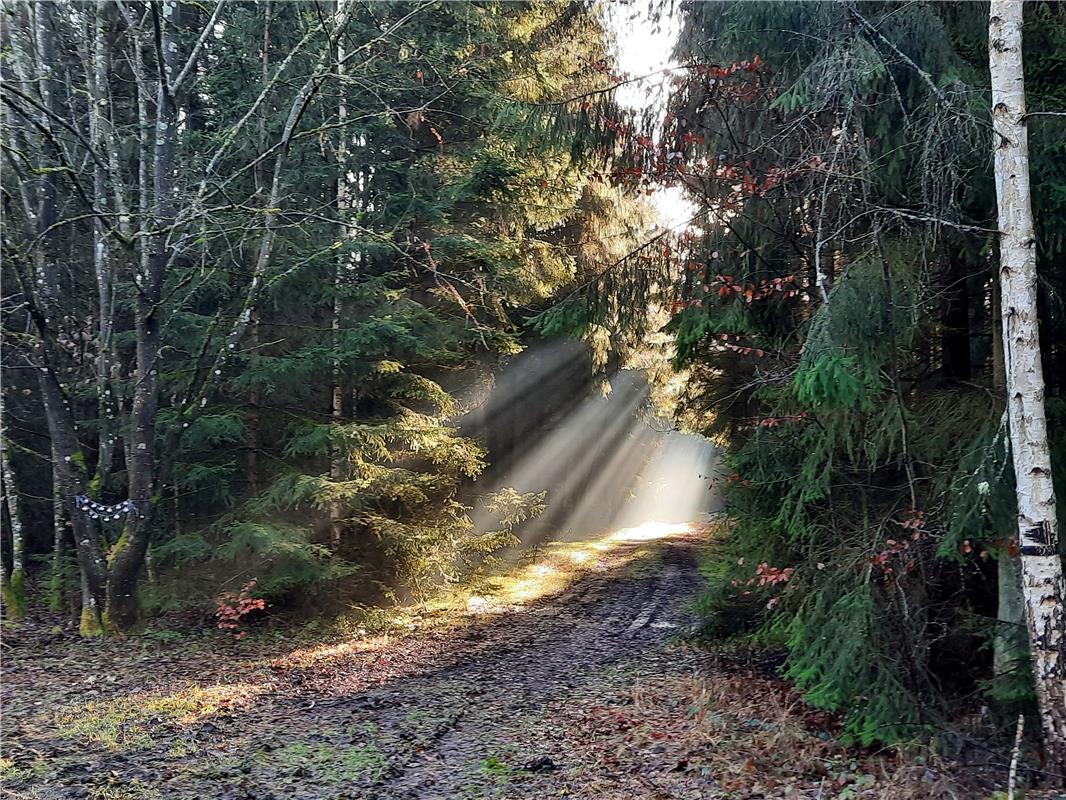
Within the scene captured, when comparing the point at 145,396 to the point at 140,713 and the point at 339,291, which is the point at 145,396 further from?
the point at 140,713

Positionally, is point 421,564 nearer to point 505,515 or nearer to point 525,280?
point 505,515

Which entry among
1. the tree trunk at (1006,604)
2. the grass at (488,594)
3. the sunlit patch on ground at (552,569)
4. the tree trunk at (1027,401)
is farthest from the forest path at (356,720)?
the tree trunk at (1027,401)

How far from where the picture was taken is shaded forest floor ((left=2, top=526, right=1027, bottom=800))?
5121mm

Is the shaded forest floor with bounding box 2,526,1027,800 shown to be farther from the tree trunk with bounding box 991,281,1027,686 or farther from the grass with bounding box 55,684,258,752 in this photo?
the tree trunk with bounding box 991,281,1027,686

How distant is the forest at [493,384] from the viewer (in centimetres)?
485

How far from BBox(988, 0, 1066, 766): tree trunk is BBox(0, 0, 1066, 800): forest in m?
0.02

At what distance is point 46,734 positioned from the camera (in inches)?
236

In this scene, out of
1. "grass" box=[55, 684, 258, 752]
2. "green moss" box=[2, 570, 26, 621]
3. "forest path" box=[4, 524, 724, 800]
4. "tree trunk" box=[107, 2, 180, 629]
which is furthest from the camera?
"green moss" box=[2, 570, 26, 621]

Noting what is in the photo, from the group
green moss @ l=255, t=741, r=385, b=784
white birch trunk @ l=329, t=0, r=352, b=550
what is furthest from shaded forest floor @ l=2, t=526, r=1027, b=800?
white birch trunk @ l=329, t=0, r=352, b=550

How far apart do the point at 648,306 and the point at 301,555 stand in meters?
5.58

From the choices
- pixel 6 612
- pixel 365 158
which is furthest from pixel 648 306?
pixel 6 612

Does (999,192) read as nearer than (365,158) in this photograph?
Yes

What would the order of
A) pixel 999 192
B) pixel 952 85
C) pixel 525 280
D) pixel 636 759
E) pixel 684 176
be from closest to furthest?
pixel 999 192 → pixel 952 85 → pixel 636 759 → pixel 684 176 → pixel 525 280

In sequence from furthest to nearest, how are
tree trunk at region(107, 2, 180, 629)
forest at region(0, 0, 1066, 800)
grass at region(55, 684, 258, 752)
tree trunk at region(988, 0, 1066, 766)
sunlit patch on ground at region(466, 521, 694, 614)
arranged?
sunlit patch on ground at region(466, 521, 694, 614), tree trunk at region(107, 2, 180, 629), grass at region(55, 684, 258, 752), forest at region(0, 0, 1066, 800), tree trunk at region(988, 0, 1066, 766)
